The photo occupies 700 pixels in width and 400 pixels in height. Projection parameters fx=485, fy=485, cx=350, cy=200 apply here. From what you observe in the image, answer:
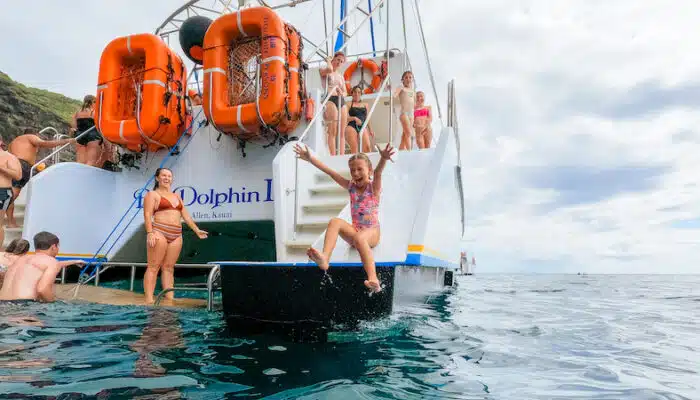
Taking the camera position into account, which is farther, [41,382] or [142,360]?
[142,360]

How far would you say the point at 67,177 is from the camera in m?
6.49

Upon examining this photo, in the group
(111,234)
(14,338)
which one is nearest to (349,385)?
(14,338)

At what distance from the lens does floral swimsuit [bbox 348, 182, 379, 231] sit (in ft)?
12.0

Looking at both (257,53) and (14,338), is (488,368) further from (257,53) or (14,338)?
(257,53)

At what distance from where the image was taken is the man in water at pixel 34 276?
4230mm

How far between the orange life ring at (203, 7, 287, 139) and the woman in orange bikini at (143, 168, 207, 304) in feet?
3.81

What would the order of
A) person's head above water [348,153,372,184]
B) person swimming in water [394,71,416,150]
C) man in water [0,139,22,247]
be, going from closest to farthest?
person's head above water [348,153,372,184], man in water [0,139,22,247], person swimming in water [394,71,416,150]

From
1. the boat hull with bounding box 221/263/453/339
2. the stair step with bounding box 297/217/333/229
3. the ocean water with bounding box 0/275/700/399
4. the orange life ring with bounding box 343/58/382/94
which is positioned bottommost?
the ocean water with bounding box 0/275/700/399

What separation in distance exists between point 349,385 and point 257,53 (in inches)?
189

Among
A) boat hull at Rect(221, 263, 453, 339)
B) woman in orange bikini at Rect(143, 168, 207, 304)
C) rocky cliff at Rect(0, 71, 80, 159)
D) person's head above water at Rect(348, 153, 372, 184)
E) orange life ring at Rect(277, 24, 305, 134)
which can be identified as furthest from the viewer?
rocky cliff at Rect(0, 71, 80, 159)

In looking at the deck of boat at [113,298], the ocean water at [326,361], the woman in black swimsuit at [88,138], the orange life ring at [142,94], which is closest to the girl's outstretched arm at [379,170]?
the ocean water at [326,361]

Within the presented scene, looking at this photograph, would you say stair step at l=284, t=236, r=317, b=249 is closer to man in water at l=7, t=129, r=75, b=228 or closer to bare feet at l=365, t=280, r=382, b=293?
bare feet at l=365, t=280, r=382, b=293

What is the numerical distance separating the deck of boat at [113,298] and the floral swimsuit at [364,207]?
6.21ft

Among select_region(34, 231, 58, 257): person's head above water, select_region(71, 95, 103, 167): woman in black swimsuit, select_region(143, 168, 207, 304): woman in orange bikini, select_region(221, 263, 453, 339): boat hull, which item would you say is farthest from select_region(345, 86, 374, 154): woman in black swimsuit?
select_region(71, 95, 103, 167): woman in black swimsuit
